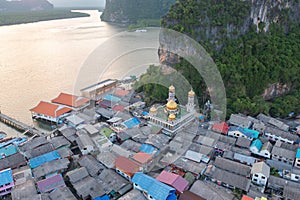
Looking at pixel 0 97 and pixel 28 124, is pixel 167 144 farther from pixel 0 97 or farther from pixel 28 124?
pixel 0 97

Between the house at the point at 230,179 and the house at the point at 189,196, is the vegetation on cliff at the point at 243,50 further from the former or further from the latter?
the house at the point at 189,196

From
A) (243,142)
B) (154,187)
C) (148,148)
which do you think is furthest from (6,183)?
(243,142)

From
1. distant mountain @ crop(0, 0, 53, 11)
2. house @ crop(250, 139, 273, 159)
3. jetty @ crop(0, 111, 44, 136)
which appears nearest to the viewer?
house @ crop(250, 139, 273, 159)

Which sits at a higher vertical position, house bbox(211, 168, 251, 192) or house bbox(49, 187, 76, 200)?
house bbox(211, 168, 251, 192)

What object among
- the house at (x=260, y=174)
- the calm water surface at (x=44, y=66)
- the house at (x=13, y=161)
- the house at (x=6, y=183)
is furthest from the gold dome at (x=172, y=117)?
the calm water surface at (x=44, y=66)

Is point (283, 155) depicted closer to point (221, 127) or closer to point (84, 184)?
point (221, 127)

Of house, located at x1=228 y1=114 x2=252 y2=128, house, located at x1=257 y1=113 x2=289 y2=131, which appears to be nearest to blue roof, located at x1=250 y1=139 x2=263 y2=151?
house, located at x1=228 y1=114 x2=252 y2=128

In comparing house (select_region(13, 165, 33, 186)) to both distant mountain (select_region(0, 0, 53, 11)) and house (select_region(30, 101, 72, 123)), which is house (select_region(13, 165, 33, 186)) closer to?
house (select_region(30, 101, 72, 123))
